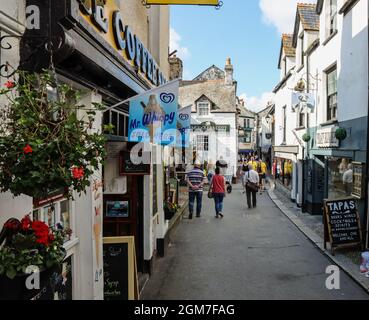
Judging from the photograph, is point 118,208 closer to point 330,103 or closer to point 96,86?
point 96,86

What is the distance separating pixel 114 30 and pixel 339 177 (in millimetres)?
8550

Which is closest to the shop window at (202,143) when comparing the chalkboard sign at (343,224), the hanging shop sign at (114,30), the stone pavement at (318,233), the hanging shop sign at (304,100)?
the stone pavement at (318,233)

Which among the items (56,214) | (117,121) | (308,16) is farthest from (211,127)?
(56,214)

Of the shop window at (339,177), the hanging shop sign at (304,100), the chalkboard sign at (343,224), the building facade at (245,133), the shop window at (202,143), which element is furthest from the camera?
the building facade at (245,133)

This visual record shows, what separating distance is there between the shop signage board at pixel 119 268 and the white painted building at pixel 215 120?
25.5m

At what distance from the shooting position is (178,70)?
13828 millimetres

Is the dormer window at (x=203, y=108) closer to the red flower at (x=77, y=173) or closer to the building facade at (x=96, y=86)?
the building facade at (x=96, y=86)

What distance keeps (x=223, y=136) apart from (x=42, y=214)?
2950 cm

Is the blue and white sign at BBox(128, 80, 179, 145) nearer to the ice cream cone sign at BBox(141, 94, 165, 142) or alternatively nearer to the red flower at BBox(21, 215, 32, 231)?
the ice cream cone sign at BBox(141, 94, 165, 142)

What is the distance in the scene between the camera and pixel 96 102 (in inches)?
155

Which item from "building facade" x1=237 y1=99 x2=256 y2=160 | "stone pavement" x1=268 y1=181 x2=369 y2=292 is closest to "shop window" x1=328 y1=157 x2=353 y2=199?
"stone pavement" x1=268 y1=181 x2=369 y2=292

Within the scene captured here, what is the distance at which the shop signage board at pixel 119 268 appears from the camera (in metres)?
5.16
